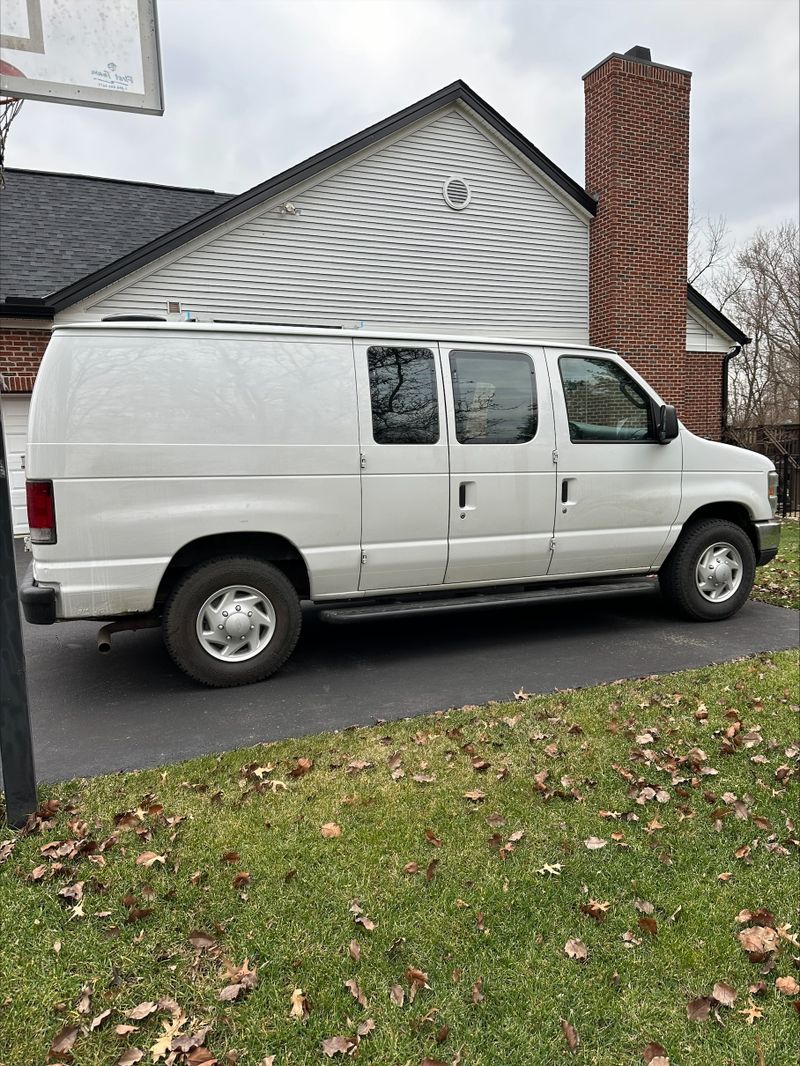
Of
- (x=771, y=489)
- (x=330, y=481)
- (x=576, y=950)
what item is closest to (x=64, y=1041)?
(x=576, y=950)

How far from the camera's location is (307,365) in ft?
16.1

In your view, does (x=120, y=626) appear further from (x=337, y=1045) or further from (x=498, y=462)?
(x=337, y=1045)

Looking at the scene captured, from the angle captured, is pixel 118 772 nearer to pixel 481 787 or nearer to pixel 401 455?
pixel 481 787

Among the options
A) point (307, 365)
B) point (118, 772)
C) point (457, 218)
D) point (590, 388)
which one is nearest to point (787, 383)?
point (457, 218)

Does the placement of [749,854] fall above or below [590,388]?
below

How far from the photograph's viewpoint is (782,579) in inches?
329

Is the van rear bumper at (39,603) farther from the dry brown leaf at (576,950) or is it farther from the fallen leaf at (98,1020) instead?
the dry brown leaf at (576,950)

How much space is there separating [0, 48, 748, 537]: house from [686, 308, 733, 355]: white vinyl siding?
5 centimetres

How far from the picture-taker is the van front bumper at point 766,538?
6484 mm

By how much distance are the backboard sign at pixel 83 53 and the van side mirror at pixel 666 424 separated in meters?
4.28

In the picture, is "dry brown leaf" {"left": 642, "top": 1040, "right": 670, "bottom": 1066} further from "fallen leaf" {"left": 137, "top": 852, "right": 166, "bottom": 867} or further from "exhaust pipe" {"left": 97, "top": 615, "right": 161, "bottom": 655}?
"exhaust pipe" {"left": 97, "top": 615, "right": 161, "bottom": 655}

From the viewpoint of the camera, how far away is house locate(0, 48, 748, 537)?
11.6 m

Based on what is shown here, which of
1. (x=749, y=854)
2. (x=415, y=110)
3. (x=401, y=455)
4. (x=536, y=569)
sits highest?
(x=415, y=110)

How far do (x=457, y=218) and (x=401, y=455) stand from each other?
979cm
